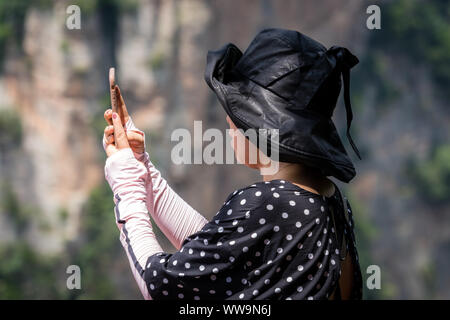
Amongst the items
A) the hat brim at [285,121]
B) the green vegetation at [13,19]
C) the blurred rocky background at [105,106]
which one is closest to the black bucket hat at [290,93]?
the hat brim at [285,121]

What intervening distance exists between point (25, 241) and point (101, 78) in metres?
2.84

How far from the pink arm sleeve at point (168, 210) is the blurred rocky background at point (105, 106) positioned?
7.68 metres

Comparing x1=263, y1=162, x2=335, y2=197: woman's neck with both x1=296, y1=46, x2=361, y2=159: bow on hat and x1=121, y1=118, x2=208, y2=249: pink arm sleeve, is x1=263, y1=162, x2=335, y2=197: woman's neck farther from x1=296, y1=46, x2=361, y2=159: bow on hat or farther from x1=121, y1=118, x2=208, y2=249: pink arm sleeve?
x1=121, y1=118, x2=208, y2=249: pink arm sleeve

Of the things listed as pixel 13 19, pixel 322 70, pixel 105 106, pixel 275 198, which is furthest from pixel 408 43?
pixel 275 198

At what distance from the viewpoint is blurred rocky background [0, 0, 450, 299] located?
9.42m

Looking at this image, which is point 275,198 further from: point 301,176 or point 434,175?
point 434,175

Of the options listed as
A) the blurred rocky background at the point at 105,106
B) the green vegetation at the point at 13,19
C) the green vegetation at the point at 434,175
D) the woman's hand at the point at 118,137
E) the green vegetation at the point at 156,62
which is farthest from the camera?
the green vegetation at the point at 434,175

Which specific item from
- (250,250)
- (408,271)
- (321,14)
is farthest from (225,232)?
(408,271)

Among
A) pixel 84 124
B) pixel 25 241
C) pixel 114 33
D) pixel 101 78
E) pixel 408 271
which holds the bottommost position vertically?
pixel 408 271

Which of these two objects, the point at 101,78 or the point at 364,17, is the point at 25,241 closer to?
the point at 101,78

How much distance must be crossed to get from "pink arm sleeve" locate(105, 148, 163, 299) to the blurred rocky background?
7.79 m

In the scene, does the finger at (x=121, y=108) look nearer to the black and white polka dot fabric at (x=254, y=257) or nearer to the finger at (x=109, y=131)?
the finger at (x=109, y=131)

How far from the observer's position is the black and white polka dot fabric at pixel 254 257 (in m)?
1.00

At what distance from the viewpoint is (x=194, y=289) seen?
999 millimetres
